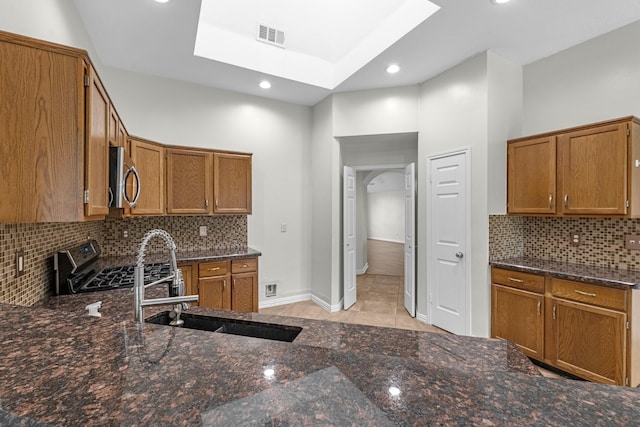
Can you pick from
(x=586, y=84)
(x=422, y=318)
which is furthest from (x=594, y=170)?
(x=422, y=318)

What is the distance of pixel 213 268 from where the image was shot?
10.8 ft

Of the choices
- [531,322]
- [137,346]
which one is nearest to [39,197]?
[137,346]

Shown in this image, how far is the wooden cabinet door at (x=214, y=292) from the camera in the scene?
10.5 ft

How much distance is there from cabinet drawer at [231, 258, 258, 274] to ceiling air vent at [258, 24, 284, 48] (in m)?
2.62

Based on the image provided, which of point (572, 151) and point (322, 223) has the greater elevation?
point (572, 151)

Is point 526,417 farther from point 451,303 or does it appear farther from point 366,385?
point 451,303

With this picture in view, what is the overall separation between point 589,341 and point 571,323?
156 millimetres

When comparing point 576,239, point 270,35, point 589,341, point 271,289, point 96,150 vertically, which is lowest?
point 271,289

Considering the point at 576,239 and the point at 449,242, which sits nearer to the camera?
the point at 576,239

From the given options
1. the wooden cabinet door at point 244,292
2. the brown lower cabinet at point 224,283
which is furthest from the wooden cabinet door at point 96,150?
the wooden cabinet door at point 244,292

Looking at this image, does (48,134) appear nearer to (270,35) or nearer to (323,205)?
(270,35)

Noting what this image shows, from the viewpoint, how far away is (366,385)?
0.63 metres

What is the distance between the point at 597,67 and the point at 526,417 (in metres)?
3.68

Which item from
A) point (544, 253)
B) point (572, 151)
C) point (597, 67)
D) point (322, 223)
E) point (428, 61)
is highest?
point (428, 61)
